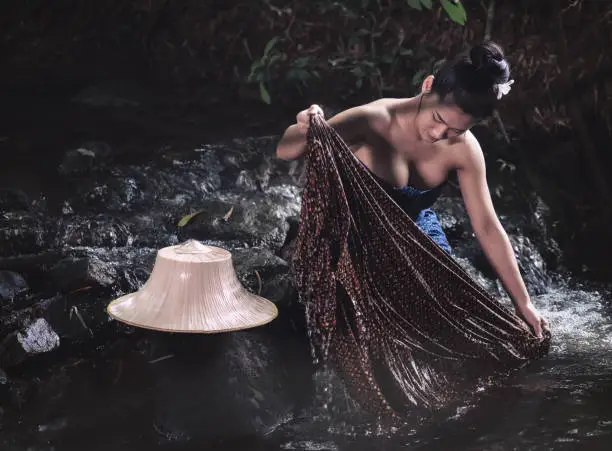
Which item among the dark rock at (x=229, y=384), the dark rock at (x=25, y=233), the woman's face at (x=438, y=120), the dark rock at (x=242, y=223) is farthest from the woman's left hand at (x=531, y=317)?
the dark rock at (x=25, y=233)

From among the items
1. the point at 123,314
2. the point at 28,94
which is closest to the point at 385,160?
the point at 123,314

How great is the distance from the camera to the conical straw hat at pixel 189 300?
242 cm

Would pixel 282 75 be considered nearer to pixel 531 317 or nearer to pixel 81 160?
pixel 81 160

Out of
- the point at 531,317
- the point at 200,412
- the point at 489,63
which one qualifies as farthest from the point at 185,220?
the point at 489,63

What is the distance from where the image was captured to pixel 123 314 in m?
2.46

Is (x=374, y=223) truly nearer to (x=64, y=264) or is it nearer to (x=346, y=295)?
(x=346, y=295)

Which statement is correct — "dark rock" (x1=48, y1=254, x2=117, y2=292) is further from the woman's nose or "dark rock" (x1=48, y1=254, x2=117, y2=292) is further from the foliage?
the foliage

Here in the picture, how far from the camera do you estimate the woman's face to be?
8.41 feet

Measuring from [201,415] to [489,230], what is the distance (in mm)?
1351

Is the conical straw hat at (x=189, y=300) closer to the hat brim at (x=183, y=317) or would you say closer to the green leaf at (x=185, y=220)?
the hat brim at (x=183, y=317)

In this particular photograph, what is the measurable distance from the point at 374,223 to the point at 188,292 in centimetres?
71

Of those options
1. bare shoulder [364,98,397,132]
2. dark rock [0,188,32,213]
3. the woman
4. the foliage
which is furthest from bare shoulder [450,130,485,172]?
dark rock [0,188,32,213]

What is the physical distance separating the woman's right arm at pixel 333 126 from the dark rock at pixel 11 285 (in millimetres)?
1415

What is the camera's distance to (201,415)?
101 inches
